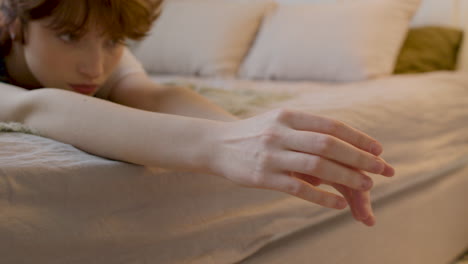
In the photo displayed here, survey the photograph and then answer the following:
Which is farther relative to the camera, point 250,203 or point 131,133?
point 250,203

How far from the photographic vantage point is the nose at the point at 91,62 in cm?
91

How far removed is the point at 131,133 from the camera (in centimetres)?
63

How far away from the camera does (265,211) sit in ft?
2.72

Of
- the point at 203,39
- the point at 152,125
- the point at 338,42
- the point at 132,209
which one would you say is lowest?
the point at 203,39

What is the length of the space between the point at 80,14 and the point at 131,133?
341mm

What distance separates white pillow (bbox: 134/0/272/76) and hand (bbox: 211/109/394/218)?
1.45 m

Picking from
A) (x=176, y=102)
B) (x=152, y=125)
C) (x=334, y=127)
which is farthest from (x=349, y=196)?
(x=176, y=102)

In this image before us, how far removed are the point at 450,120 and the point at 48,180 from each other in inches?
41.7

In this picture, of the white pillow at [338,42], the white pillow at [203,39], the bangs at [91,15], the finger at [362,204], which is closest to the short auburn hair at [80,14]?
the bangs at [91,15]

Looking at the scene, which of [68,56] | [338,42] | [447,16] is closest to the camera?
[68,56]

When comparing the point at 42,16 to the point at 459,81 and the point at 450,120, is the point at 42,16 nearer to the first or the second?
the point at 450,120

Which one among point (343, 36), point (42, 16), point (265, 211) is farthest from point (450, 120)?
point (42, 16)

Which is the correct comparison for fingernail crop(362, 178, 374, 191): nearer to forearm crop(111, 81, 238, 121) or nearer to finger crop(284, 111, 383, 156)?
finger crop(284, 111, 383, 156)

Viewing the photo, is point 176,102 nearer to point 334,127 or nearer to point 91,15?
point 91,15
